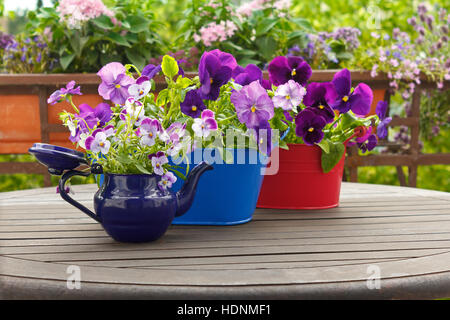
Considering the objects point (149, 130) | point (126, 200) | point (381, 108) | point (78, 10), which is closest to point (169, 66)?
point (149, 130)

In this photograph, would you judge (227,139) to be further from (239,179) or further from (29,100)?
(29,100)

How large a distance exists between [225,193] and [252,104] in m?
0.22

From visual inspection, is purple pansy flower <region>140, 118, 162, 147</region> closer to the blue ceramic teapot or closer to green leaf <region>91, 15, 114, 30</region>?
the blue ceramic teapot

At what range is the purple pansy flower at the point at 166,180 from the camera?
878mm

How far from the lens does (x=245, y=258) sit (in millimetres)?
795

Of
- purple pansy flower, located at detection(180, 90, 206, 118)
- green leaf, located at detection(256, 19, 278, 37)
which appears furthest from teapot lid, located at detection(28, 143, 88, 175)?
green leaf, located at detection(256, 19, 278, 37)

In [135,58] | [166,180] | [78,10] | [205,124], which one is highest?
[78,10]

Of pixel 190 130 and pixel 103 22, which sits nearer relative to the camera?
pixel 190 130

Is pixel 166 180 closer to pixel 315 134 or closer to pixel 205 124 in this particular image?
pixel 205 124

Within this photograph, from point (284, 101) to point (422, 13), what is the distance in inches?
106

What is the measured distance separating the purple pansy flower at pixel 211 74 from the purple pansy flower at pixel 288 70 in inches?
7.6

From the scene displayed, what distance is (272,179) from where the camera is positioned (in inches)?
48.4

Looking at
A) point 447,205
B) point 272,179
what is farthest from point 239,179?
point 447,205

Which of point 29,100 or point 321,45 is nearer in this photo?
point 29,100
